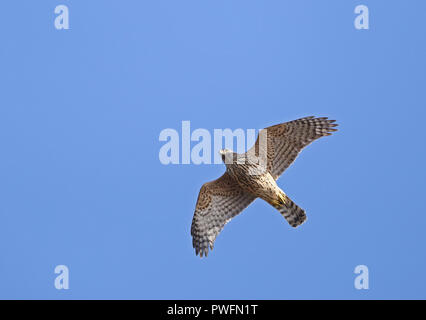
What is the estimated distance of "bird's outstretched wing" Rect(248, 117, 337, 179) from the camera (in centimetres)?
1363

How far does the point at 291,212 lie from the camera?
14008 millimetres

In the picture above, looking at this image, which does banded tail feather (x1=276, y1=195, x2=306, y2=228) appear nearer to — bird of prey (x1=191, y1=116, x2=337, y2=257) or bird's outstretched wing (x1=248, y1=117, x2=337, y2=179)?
bird of prey (x1=191, y1=116, x2=337, y2=257)

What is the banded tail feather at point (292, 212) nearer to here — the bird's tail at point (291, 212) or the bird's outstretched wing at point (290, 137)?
the bird's tail at point (291, 212)

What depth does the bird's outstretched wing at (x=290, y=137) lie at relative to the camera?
44.7 ft

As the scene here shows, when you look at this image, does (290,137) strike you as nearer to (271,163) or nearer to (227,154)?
(271,163)

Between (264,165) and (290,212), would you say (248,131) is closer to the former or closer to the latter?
(264,165)

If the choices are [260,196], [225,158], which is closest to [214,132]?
[225,158]

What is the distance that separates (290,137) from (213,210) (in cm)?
220

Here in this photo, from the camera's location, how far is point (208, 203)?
1441 cm

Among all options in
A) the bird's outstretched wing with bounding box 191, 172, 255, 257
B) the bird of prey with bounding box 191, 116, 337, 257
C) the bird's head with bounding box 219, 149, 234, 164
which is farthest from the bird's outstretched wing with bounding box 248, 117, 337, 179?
the bird's outstretched wing with bounding box 191, 172, 255, 257

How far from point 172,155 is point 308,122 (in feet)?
8.76

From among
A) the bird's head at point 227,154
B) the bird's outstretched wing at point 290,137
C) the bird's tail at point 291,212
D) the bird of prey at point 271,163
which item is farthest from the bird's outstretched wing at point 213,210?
the bird's outstretched wing at point 290,137

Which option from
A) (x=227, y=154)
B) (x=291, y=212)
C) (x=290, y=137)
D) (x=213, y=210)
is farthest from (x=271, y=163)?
(x=213, y=210)

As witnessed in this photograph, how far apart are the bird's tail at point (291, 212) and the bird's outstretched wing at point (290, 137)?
0.57 meters
